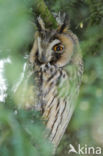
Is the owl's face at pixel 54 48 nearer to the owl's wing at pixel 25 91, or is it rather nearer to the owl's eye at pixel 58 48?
the owl's eye at pixel 58 48

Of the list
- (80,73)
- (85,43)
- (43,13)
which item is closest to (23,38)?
(85,43)

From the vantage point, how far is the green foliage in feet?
1.93

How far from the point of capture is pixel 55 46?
1859 millimetres

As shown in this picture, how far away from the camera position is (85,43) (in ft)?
4.85

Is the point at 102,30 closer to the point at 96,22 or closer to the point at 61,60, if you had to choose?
the point at 96,22

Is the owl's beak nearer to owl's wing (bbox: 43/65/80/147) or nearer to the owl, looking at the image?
the owl

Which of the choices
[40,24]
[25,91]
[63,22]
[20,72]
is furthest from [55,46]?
[20,72]

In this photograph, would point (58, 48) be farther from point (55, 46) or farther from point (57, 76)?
point (57, 76)

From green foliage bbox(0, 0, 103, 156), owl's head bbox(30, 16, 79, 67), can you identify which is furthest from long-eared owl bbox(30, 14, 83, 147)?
green foliage bbox(0, 0, 103, 156)

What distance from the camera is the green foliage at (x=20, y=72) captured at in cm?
59

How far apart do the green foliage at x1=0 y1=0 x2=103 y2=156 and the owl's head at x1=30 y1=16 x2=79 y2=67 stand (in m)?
0.11

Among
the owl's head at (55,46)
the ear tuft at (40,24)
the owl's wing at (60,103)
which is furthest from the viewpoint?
the owl's wing at (60,103)

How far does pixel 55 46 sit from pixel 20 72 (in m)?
1.20

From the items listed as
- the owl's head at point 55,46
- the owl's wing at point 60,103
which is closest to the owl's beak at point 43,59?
the owl's head at point 55,46
